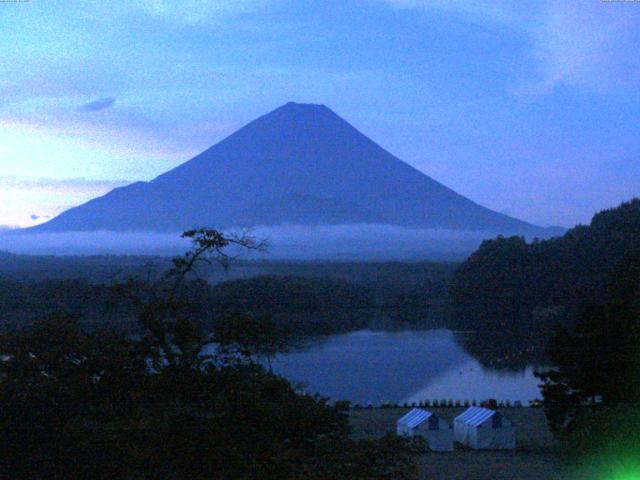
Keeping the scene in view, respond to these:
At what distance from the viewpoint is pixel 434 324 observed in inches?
1228

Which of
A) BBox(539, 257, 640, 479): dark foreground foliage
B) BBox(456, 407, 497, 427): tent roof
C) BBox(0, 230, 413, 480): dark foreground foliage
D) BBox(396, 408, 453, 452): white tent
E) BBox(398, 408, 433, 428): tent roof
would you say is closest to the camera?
BBox(0, 230, 413, 480): dark foreground foliage

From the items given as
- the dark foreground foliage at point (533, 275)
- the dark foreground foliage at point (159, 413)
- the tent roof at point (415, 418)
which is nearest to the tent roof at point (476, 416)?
the tent roof at point (415, 418)

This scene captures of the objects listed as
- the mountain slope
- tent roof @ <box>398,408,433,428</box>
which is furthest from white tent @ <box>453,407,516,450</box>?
the mountain slope

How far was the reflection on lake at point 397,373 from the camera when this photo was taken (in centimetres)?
1638

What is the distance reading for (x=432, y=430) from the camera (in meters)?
11.2

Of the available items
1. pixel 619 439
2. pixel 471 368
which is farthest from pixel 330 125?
pixel 619 439

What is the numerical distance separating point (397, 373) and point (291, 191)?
53.1 metres

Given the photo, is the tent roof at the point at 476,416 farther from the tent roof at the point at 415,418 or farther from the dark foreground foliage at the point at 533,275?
the dark foreground foliage at the point at 533,275

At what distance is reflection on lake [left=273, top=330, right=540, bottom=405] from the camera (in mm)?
16375

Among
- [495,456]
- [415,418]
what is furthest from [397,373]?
[495,456]

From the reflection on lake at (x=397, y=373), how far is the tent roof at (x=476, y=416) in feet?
9.16

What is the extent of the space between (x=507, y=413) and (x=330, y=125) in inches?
2553

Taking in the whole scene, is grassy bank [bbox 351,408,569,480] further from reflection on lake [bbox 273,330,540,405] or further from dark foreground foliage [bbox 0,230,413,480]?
dark foreground foliage [bbox 0,230,413,480]

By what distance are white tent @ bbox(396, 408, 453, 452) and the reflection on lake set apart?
117 inches
